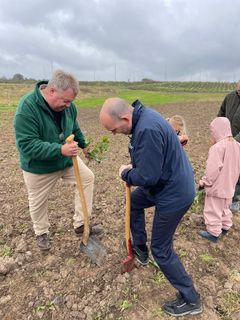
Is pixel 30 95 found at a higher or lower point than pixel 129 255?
higher

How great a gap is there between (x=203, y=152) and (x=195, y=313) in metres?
7.15

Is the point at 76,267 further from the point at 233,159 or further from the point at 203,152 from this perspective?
the point at 203,152

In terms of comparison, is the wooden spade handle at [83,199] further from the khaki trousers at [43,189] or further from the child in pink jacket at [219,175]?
the child in pink jacket at [219,175]

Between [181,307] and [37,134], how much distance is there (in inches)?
97.3

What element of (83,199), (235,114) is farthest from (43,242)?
(235,114)

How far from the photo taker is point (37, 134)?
412 cm

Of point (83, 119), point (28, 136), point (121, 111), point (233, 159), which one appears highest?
point (121, 111)

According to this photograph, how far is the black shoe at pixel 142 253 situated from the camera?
4403 mm

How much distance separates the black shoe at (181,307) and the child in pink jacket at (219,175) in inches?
59.1

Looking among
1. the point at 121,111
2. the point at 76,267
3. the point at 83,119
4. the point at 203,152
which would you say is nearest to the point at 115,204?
the point at 76,267

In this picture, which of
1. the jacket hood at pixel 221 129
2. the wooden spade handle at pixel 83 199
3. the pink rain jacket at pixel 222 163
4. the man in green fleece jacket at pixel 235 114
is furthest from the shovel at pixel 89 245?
the man in green fleece jacket at pixel 235 114

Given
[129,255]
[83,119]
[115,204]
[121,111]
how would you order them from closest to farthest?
[121,111] < [129,255] < [115,204] < [83,119]

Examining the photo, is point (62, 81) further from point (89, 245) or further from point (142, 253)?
point (142, 253)

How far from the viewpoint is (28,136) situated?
4020 mm
